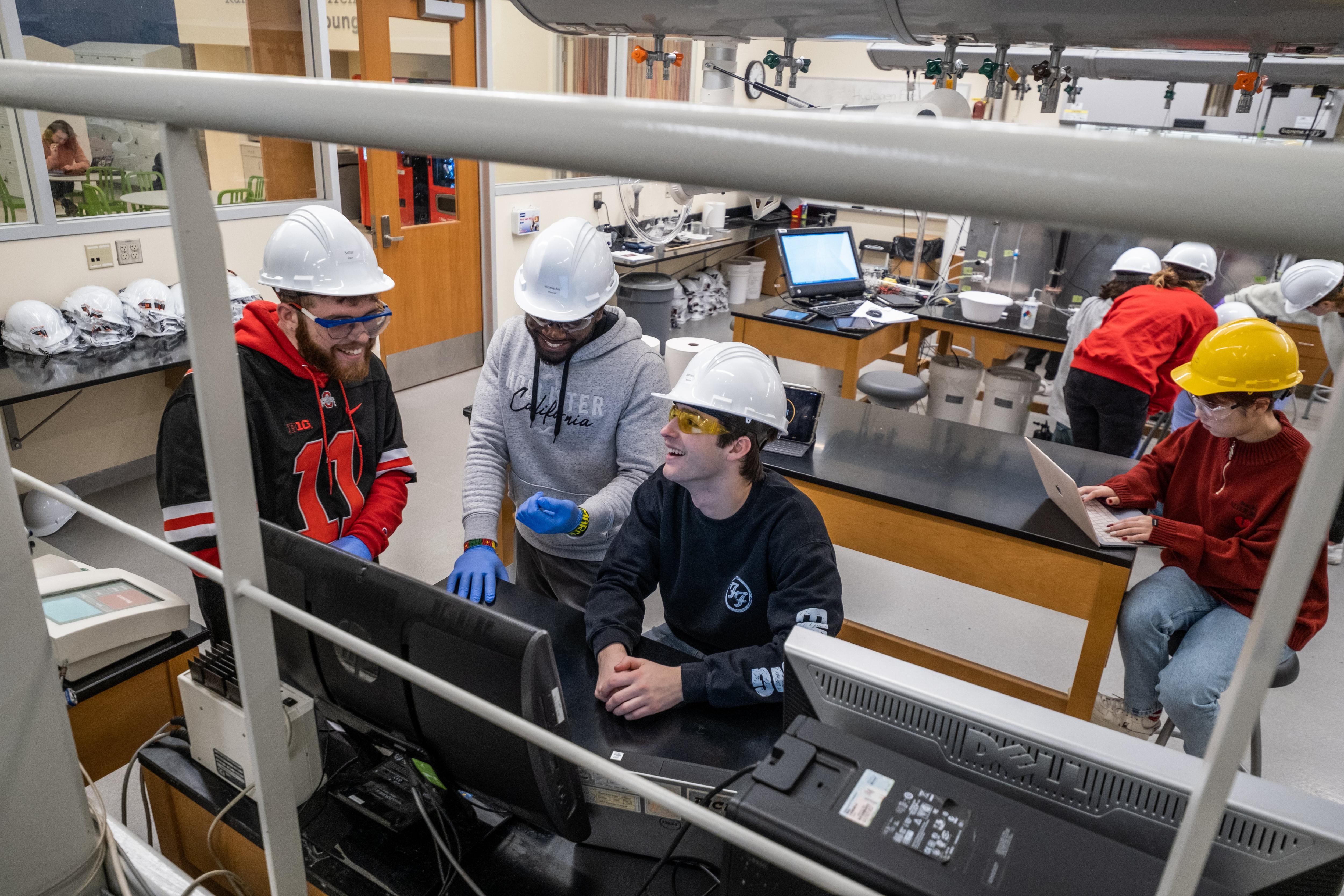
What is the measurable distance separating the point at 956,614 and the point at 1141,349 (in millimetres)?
1371

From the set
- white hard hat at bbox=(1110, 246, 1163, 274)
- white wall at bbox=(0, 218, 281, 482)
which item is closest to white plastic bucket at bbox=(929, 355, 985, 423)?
white hard hat at bbox=(1110, 246, 1163, 274)

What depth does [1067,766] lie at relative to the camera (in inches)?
30.0

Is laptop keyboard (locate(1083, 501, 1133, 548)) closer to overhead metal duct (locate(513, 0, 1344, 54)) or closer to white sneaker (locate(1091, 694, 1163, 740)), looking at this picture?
white sneaker (locate(1091, 694, 1163, 740))

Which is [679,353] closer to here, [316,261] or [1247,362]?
[316,261]

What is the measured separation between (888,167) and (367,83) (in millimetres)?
316

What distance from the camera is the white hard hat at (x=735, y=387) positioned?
1700mm

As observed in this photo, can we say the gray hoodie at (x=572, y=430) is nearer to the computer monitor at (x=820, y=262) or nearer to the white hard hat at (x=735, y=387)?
the white hard hat at (x=735, y=387)

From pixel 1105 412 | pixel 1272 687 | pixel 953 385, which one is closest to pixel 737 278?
pixel 953 385

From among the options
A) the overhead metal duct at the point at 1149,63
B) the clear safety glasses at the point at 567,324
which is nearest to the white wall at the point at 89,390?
the clear safety glasses at the point at 567,324

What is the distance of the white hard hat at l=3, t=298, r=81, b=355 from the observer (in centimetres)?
324

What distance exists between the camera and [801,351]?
4.58 meters

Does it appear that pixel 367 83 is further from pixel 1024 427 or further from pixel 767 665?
pixel 1024 427

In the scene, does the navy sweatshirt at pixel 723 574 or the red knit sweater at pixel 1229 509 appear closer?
the navy sweatshirt at pixel 723 574

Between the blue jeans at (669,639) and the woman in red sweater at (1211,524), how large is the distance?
48.6 inches
